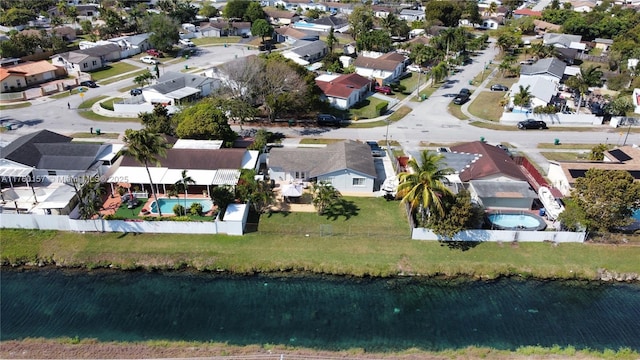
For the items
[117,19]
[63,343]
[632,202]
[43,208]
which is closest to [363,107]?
[632,202]

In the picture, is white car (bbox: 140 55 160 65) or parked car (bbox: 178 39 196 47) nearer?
white car (bbox: 140 55 160 65)

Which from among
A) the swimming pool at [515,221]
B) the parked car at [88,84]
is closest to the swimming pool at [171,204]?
the swimming pool at [515,221]

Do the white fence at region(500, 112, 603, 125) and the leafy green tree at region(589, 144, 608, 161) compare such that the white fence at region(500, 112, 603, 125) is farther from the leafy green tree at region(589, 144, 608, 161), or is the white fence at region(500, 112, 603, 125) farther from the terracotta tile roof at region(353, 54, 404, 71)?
the terracotta tile roof at region(353, 54, 404, 71)

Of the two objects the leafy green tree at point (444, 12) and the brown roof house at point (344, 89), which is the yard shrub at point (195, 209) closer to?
the brown roof house at point (344, 89)

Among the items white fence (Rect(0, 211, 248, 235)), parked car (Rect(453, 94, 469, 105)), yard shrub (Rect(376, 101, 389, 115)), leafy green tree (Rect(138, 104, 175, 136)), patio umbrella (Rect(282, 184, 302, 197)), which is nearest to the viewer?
white fence (Rect(0, 211, 248, 235))

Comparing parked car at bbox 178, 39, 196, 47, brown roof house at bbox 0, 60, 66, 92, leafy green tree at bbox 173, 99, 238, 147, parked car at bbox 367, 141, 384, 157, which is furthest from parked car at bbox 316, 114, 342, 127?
parked car at bbox 178, 39, 196, 47
